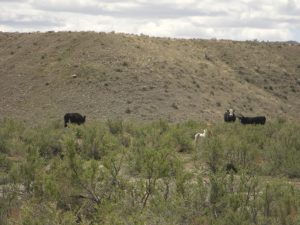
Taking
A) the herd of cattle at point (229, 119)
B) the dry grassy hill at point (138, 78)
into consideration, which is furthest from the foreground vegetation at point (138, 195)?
the dry grassy hill at point (138, 78)

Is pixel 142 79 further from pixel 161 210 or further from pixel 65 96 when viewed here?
pixel 161 210

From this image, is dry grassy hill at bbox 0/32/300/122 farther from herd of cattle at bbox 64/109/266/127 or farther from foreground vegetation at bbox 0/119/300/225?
foreground vegetation at bbox 0/119/300/225

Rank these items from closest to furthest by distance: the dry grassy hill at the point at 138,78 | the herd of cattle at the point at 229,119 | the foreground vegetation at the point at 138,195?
the foreground vegetation at the point at 138,195, the herd of cattle at the point at 229,119, the dry grassy hill at the point at 138,78

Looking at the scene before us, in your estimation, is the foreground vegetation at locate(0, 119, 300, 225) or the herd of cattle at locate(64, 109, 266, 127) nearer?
the foreground vegetation at locate(0, 119, 300, 225)

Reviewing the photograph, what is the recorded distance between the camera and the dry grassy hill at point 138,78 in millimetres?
47969

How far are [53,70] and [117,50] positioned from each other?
6.65 meters

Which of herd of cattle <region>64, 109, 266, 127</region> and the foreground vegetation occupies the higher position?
the foreground vegetation

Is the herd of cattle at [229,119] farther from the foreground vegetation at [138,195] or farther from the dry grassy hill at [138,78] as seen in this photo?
the foreground vegetation at [138,195]

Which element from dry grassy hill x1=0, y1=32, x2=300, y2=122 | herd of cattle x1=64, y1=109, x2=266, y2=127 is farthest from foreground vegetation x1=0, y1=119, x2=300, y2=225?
dry grassy hill x1=0, y1=32, x2=300, y2=122

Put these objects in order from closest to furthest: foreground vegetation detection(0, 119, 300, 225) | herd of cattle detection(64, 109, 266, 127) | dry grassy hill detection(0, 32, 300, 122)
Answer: foreground vegetation detection(0, 119, 300, 225) → herd of cattle detection(64, 109, 266, 127) → dry grassy hill detection(0, 32, 300, 122)

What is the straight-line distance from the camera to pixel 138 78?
52.6m

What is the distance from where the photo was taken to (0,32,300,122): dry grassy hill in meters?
48.0

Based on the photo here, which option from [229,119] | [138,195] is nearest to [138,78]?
[229,119]

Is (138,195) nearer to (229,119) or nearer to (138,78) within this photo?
(229,119)
